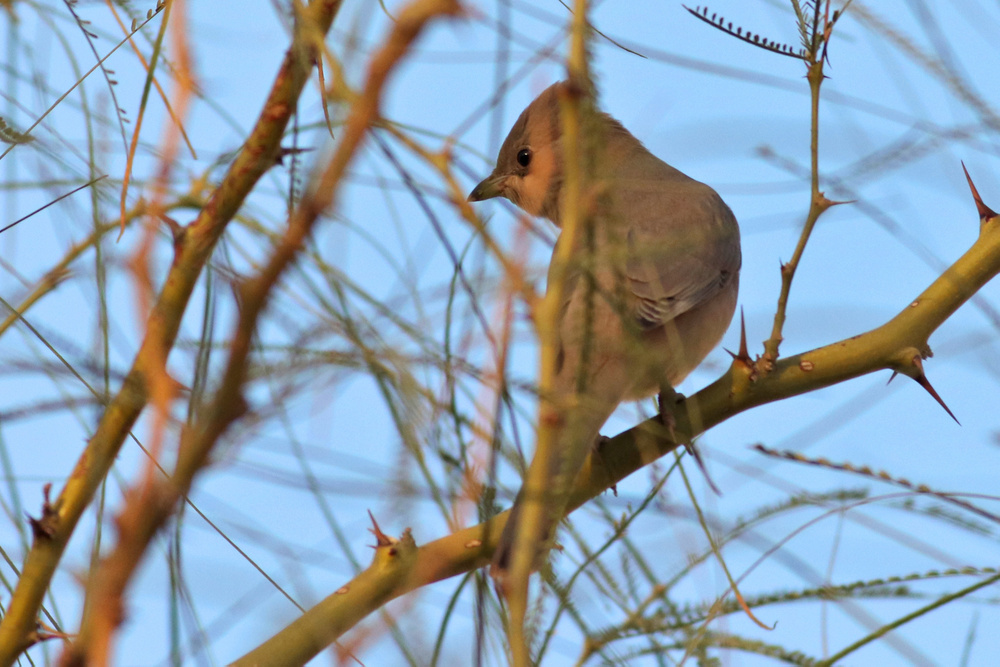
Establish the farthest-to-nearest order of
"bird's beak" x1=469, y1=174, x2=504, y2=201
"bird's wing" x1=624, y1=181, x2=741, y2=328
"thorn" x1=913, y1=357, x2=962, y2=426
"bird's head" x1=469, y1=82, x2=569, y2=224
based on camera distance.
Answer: "bird's beak" x1=469, y1=174, x2=504, y2=201 < "bird's head" x1=469, y1=82, x2=569, y2=224 < "bird's wing" x1=624, y1=181, x2=741, y2=328 < "thorn" x1=913, y1=357, x2=962, y2=426

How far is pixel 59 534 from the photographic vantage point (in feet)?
5.77

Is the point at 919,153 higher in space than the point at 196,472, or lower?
higher

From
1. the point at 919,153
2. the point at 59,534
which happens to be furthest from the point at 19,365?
the point at 919,153

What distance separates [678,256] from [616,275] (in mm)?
2545

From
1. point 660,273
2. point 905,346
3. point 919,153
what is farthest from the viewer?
point 660,273

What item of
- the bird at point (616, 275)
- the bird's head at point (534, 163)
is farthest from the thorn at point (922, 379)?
the bird's head at point (534, 163)

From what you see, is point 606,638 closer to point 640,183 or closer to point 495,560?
point 495,560

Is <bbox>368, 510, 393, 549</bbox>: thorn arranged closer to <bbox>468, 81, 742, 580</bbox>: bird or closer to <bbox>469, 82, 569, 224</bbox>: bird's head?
<bbox>468, 81, 742, 580</bbox>: bird

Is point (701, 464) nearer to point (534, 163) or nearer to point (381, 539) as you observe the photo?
point (381, 539)

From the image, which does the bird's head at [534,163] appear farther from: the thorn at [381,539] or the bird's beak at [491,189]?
the thorn at [381,539]

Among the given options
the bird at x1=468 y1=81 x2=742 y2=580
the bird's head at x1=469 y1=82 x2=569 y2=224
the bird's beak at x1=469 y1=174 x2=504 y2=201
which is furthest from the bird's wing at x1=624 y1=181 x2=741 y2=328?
the bird's beak at x1=469 y1=174 x2=504 y2=201

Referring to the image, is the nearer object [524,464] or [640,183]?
[524,464]

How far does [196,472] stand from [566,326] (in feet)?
8.44

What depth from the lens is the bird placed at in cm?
138
